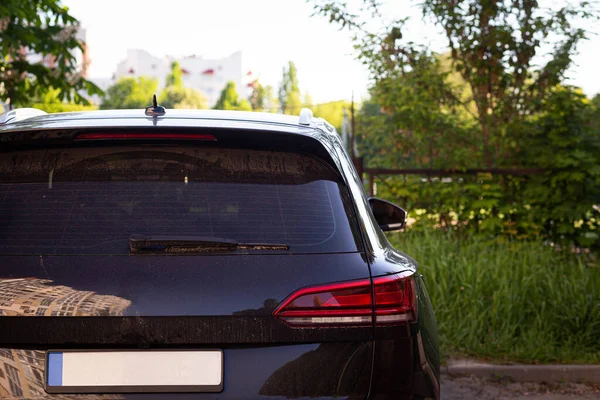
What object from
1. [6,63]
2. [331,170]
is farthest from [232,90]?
[331,170]

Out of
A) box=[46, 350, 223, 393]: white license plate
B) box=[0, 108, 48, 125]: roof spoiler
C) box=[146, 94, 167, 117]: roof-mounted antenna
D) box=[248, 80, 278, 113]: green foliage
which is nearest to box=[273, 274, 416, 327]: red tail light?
box=[46, 350, 223, 393]: white license plate

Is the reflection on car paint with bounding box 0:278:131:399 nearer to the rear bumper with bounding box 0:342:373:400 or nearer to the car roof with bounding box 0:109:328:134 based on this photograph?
the rear bumper with bounding box 0:342:373:400

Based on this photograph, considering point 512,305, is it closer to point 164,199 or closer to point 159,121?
point 159,121

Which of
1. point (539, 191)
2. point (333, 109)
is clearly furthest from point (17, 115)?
point (333, 109)

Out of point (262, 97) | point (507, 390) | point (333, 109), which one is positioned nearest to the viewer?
point (507, 390)

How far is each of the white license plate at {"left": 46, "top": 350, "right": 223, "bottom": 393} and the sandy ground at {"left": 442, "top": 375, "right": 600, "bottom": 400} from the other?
11.7ft

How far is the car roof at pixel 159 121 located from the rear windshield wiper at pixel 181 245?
434 millimetres

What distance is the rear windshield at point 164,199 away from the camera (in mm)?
2682

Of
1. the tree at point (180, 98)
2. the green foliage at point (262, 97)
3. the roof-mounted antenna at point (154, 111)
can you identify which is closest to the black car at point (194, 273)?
the roof-mounted antenna at point (154, 111)

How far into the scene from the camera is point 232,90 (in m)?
134

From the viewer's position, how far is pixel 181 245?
2.64 meters

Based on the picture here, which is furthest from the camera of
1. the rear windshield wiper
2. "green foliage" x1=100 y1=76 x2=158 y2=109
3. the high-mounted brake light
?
"green foliage" x1=100 y1=76 x2=158 y2=109

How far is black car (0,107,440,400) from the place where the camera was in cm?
254

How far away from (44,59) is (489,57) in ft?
20.2
